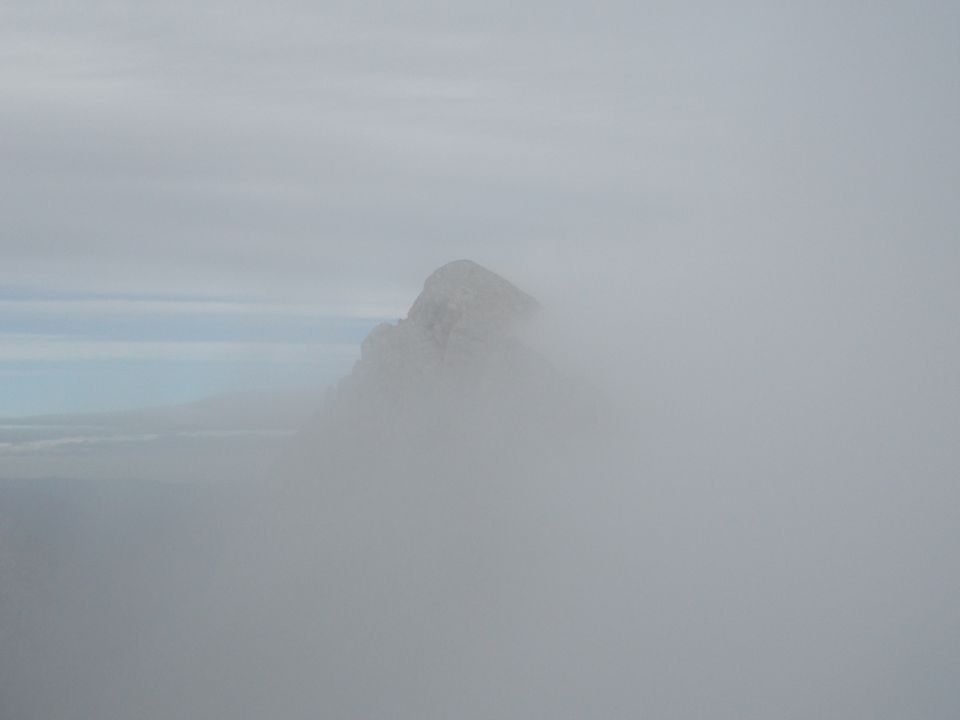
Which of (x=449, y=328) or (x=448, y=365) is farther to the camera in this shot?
(x=448, y=365)

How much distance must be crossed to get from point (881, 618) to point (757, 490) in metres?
15.0

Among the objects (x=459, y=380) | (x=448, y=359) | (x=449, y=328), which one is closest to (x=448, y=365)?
(x=448, y=359)

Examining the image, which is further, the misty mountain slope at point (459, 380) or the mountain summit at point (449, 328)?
the misty mountain slope at point (459, 380)

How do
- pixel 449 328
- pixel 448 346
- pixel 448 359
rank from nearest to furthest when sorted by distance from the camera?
pixel 449 328 → pixel 448 359 → pixel 448 346

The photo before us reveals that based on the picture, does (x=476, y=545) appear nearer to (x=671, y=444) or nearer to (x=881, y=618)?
(x=671, y=444)

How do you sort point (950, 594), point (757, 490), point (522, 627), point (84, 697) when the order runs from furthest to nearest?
point (84, 697) → point (522, 627) → point (757, 490) → point (950, 594)

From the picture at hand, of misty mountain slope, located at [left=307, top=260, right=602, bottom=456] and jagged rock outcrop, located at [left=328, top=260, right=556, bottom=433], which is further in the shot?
misty mountain slope, located at [left=307, top=260, right=602, bottom=456]

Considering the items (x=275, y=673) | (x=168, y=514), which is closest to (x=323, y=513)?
(x=275, y=673)

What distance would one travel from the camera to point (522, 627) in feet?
198

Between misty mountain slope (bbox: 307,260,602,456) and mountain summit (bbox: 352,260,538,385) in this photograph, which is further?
misty mountain slope (bbox: 307,260,602,456)

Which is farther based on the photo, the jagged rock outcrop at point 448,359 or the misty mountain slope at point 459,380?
the misty mountain slope at point 459,380

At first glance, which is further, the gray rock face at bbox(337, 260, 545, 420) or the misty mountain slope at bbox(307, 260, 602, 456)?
the misty mountain slope at bbox(307, 260, 602, 456)

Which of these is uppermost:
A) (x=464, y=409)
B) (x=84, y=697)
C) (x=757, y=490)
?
(x=464, y=409)

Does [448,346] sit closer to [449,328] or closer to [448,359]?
[448,359]
